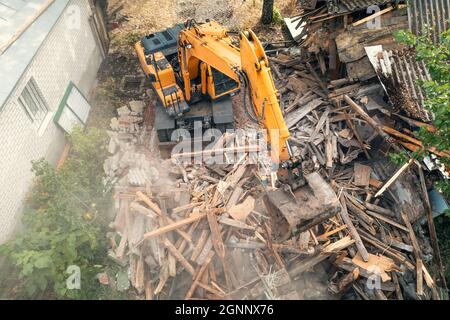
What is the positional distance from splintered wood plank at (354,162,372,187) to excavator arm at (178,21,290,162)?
13.7ft

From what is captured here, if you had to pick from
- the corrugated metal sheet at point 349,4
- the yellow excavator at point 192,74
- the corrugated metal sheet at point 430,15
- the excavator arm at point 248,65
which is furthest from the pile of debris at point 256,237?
the corrugated metal sheet at point 349,4

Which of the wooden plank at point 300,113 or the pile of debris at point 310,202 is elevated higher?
the wooden plank at point 300,113

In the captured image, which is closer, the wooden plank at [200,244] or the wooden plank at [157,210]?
the wooden plank at [200,244]

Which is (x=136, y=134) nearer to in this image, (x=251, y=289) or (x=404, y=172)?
(x=251, y=289)

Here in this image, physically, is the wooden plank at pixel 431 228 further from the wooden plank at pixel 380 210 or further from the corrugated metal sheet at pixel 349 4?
the corrugated metal sheet at pixel 349 4

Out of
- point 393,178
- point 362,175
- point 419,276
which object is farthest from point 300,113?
point 419,276

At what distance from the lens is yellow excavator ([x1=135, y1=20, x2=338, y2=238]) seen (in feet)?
23.8

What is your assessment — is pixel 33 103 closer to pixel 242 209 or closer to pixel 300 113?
pixel 242 209

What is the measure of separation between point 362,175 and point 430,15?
19.8 ft

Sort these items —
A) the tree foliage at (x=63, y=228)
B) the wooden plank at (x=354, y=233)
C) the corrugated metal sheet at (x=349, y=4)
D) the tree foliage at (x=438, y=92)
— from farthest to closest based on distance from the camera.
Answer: the corrugated metal sheet at (x=349, y=4)
the wooden plank at (x=354, y=233)
the tree foliage at (x=63, y=228)
the tree foliage at (x=438, y=92)

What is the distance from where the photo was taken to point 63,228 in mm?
9562

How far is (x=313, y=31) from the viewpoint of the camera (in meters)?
13.5

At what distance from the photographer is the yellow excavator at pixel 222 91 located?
7.25 m
